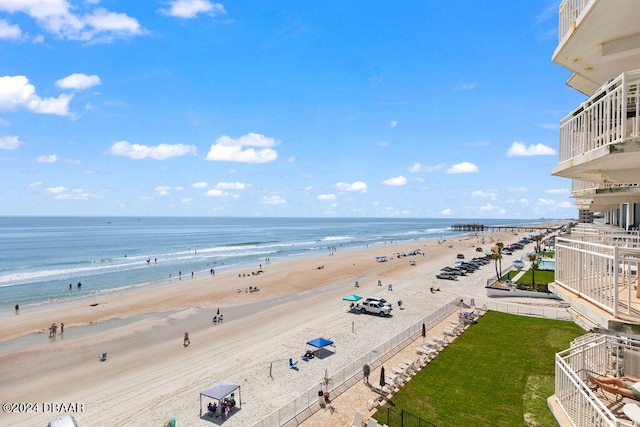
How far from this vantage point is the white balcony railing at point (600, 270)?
18.1 feet

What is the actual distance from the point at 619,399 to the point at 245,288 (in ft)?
147

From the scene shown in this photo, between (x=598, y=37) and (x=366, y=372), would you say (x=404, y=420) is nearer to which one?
(x=366, y=372)

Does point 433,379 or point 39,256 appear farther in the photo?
point 39,256

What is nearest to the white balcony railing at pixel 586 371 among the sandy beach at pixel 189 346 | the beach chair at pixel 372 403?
the beach chair at pixel 372 403

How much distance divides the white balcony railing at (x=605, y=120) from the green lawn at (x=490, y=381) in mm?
12785

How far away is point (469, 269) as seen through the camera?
5669cm

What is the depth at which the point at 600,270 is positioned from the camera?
21.1ft

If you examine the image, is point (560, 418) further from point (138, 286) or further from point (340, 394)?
point (138, 286)

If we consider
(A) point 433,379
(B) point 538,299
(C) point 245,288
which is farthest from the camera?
(C) point 245,288

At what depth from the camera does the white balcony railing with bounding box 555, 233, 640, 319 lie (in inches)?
217

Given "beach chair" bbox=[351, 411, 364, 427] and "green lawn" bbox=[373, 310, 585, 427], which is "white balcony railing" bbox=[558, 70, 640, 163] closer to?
"beach chair" bbox=[351, 411, 364, 427]

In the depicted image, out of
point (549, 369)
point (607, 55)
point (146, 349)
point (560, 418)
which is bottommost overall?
point (146, 349)

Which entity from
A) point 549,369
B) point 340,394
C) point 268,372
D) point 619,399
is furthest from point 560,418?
point 268,372

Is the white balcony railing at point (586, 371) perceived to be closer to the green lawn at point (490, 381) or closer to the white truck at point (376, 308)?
the green lawn at point (490, 381)
